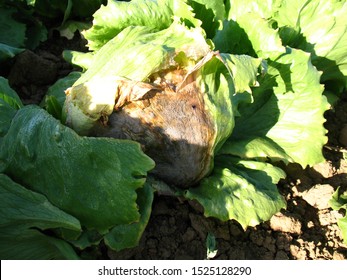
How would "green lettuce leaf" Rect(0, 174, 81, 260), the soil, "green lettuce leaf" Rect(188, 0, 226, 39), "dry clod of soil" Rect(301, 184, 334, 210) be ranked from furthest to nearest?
"dry clod of soil" Rect(301, 184, 334, 210), "green lettuce leaf" Rect(188, 0, 226, 39), the soil, "green lettuce leaf" Rect(0, 174, 81, 260)

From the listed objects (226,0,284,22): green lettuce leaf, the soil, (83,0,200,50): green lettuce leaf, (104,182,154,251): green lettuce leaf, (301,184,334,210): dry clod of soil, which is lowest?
the soil

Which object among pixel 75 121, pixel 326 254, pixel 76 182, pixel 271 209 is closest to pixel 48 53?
pixel 75 121

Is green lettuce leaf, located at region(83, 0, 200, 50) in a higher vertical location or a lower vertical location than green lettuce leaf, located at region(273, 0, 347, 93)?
lower

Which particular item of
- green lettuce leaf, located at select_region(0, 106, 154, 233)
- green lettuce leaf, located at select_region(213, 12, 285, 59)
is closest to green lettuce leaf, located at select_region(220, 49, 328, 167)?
green lettuce leaf, located at select_region(213, 12, 285, 59)

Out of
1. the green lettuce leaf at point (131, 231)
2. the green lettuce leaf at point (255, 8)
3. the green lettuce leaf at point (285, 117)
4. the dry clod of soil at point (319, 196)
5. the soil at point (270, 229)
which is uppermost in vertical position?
the green lettuce leaf at point (255, 8)

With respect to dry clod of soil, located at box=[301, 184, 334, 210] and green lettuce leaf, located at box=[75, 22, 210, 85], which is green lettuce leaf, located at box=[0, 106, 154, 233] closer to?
green lettuce leaf, located at box=[75, 22, 210, 85]

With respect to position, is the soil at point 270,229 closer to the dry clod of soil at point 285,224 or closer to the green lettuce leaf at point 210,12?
the dry clod of soil at point 285,224

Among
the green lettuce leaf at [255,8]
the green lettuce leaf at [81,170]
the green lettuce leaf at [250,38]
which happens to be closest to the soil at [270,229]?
the green lettuce leaf at [81,170]
